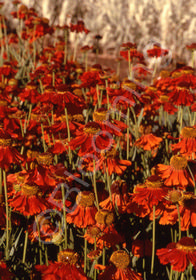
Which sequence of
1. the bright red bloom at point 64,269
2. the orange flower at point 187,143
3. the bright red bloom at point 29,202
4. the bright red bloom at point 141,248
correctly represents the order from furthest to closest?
the orange flower at point 187,143
the bright red bloom at point 141,248
the bright red bloom at point 29,202
the bright red bloom at point 64,269

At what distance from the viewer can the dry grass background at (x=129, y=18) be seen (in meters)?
5.64

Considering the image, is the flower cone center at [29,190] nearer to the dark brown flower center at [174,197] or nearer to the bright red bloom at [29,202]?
the bright red bloom at [29,202]

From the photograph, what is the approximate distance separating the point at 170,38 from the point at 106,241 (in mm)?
4697

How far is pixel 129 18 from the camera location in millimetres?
5848

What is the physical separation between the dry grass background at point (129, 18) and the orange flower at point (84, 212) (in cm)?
444

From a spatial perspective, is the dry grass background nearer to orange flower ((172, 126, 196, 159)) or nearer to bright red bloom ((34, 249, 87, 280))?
orange flower ((172, 126, 196, 159))

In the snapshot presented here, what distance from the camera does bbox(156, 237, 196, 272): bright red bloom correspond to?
114 centimetres

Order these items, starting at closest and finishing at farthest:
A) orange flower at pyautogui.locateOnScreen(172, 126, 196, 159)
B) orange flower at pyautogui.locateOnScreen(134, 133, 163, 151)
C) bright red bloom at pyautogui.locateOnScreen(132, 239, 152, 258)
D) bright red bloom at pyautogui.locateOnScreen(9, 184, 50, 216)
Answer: bright red bloom at pyautogui.locateOnScreen(9, 184, 50, 216) → bright red bloom at pyautogui.locateOnScreen(132, 239, 152, 258) → orange flower at pyautogui.locateOnScreen(172, 126, 196, 159) → orange flower at pyautogui.locateOnScreen(134, 133, 163, 151)

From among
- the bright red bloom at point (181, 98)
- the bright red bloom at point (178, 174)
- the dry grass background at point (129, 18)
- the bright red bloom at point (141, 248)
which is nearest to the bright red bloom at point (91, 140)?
the bright red bloom at point (178, 174)

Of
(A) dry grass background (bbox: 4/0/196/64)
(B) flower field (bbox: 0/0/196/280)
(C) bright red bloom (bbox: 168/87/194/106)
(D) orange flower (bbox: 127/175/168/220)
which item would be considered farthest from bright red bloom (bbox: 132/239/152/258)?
(A) dry grass background (bbox: 4/0/196/64)

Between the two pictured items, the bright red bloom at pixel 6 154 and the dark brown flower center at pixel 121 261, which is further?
the bright red bloom at pixel 6 154

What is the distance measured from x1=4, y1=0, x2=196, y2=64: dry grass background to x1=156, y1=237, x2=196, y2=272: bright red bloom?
15.1 ft

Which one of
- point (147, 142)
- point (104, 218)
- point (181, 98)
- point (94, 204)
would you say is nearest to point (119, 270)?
point (104, 218)

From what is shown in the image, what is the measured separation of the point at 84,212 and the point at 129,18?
16.0 feet
